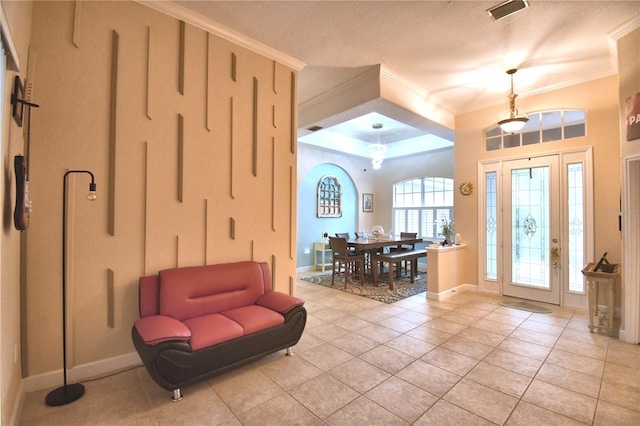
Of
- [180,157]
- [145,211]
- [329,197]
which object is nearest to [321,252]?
[329,197]

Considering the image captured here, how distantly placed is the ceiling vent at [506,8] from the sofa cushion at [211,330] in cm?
388

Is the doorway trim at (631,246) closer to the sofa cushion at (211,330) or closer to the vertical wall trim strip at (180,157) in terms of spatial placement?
the sofa cushion at (211,330)

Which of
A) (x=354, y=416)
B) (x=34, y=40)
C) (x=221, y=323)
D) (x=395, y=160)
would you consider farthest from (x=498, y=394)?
(x=395, y=160)

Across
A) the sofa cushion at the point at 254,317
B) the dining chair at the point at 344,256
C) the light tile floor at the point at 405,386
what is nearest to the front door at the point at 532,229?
the light tile floor at the point at 405,386

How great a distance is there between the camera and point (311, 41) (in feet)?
11.5

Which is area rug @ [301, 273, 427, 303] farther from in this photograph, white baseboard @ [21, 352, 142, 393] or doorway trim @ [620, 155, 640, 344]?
white baseboard @ [21, 352, 142, 393]

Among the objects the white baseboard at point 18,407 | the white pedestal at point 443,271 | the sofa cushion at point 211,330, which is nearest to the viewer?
the white baseboard at point 18,407

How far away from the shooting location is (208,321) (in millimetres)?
2596

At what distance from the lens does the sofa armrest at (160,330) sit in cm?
211

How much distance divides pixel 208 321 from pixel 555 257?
16.4 feet

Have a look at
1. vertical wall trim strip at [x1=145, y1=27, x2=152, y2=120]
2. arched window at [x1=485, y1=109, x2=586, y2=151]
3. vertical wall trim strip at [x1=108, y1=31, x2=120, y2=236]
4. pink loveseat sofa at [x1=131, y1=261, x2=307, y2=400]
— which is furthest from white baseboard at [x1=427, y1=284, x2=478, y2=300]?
vertical wall trim strip at [x1=145, y1=27, x2=152, y2=120]

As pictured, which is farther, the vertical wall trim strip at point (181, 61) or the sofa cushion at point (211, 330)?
the vertical wall trim strip at point (181, 61)

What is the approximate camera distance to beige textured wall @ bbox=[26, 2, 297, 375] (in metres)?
2.38

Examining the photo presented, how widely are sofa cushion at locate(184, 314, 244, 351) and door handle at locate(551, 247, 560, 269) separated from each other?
15.5 feet
